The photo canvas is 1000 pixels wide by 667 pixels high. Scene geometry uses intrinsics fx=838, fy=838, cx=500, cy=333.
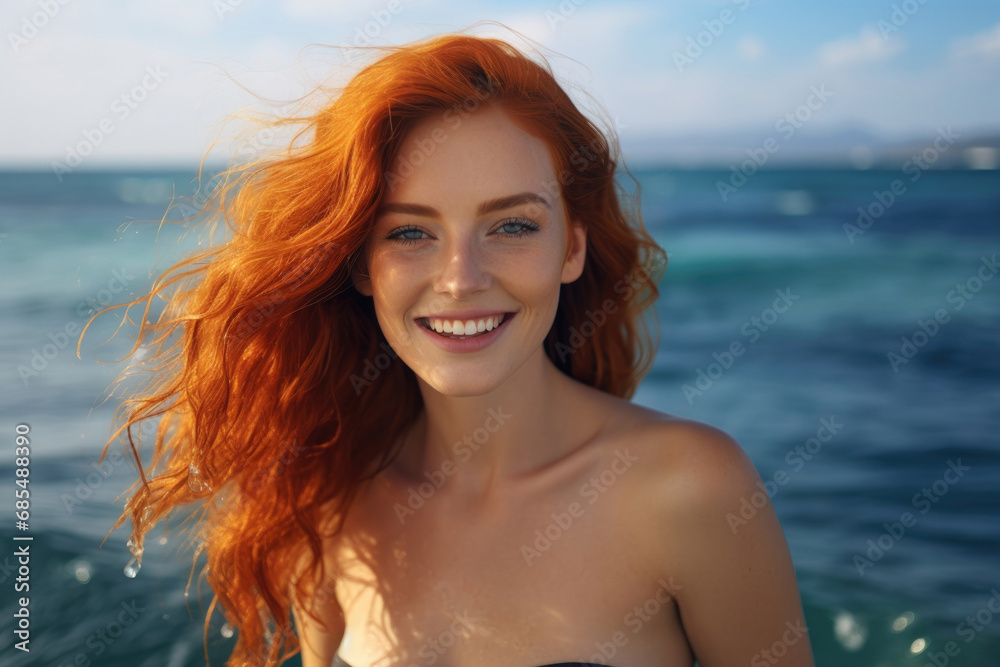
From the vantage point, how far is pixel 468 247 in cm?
208

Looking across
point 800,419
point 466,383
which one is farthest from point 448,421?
point 800,419

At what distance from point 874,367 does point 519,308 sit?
29.4 feet

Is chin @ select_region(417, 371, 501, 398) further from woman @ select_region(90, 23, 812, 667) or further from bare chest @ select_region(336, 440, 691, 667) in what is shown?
bare chest @ select_region(336, 440, 691, 667)

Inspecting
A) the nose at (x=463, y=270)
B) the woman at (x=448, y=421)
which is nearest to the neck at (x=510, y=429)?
the woman at (x=448, y=421)

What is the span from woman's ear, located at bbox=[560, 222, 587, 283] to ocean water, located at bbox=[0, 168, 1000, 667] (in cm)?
103

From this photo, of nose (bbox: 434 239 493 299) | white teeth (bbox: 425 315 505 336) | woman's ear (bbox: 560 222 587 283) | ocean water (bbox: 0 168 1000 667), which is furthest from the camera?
ocean water (bbox: 0 168 1000 667)

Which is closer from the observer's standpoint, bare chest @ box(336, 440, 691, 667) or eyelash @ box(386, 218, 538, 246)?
eyelash @ box(386, 218, 538, 246)

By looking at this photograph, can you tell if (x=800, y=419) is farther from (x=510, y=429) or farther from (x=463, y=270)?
(x=463, y=270)

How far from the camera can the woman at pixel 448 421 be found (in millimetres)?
2162

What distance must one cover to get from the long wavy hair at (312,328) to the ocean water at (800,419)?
49 centimetres

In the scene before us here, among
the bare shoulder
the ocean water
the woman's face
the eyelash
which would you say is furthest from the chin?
the ocean water

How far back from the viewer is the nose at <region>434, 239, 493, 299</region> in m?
2.06

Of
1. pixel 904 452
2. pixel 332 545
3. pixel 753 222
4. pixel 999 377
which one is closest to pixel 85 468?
pixel 332 545

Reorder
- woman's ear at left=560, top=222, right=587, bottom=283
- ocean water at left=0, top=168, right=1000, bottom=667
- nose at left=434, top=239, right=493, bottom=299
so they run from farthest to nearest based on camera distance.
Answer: ocean water at left=0, top=168, right=1000, bottom=667
woman's ear at left=560, top=222, right=587, bottom=283
nose at left=434, top=239, right=493, bottom=299
